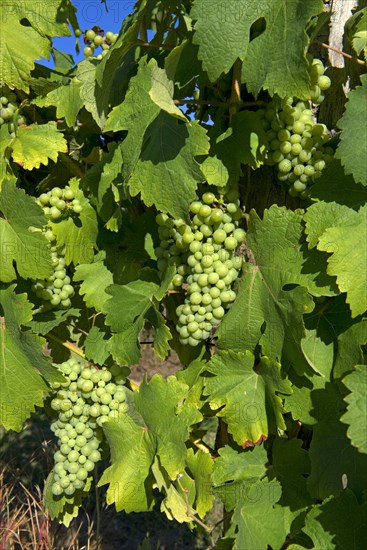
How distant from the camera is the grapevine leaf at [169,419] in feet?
5.64

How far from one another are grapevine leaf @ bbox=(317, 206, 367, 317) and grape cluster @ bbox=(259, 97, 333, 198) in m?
0.18

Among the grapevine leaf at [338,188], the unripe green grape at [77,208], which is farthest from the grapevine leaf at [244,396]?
the unripe green grape at [77,208]

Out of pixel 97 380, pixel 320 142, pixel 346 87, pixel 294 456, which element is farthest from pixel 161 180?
pixel 294 456

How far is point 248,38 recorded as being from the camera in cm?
142

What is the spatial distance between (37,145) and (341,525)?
1.52m

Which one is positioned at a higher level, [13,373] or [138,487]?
[13,373]

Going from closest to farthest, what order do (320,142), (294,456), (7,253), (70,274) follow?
(320,142)
(294,456)
(7,253)
(70,274)

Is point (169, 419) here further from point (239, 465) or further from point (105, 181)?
point (105, 181)

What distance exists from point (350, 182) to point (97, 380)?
1.05 metres

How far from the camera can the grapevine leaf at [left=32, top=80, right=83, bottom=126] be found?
73.5 inches

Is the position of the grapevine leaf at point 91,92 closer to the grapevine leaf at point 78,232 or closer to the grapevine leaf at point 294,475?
the grapevine leaf at point 78,232

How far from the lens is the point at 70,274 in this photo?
83.3 inches

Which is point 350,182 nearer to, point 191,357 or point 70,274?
point 191,357

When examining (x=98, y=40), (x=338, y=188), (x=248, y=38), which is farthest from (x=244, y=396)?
(x=98, y=40)
